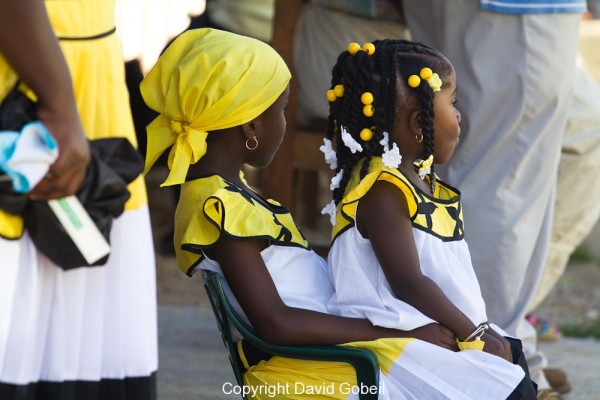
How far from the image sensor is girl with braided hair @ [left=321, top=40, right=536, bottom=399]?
2588 millimetres

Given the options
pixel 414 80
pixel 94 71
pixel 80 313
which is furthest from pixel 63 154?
pixel 414 80

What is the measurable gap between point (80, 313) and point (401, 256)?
91cm

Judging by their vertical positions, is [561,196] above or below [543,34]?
below

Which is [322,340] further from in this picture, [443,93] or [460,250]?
[443,93]

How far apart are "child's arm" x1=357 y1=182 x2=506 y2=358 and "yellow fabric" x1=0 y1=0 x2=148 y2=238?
2.53 feet

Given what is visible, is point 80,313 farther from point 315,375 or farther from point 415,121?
point 415,121

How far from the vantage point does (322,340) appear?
2594mm

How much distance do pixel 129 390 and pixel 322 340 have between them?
0.71 meters

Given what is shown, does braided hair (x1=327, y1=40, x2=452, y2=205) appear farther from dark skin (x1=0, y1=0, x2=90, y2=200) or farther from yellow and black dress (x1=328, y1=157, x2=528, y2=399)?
dark skin (x1=0, y1=0, x2=90, y2=200)

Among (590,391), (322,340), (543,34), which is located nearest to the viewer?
(322,340)

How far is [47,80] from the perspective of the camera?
179 cm

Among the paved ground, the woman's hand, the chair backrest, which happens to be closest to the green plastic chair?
the chair backrest

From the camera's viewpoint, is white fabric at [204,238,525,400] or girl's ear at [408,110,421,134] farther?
girl's ear at [408,110,421,134]

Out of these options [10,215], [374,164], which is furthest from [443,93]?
[10,215]
